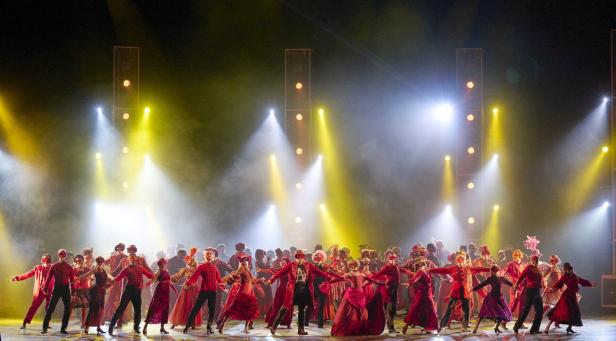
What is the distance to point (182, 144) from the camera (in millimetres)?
24875

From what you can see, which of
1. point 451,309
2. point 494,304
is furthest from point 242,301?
point 494,304

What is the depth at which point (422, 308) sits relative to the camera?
15.8 metres

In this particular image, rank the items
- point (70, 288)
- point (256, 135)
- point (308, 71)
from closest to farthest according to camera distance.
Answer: point (70, 288) < point (308, 71) < point (256, 135)

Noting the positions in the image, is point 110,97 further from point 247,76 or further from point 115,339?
point 115,339

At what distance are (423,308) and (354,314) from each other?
157 centimetres

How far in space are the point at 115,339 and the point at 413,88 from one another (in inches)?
530

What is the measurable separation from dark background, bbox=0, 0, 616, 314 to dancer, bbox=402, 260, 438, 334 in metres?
8.81

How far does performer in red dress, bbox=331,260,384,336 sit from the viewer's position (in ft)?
49.8

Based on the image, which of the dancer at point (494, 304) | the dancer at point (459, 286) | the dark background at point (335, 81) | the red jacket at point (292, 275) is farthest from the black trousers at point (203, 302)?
the dark background at point (335, 81)

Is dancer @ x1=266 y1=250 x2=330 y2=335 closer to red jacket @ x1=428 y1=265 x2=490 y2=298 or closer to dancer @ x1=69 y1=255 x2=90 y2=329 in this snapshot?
red jacket @ x1=428 y1=265 x2=490 y2=298

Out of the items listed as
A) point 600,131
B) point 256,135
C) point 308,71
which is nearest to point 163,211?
point 256,135

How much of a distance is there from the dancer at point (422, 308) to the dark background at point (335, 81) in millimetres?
8805

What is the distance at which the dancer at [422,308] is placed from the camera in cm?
1573

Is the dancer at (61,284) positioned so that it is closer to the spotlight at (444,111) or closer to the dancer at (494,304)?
the dancer at (494,304)
